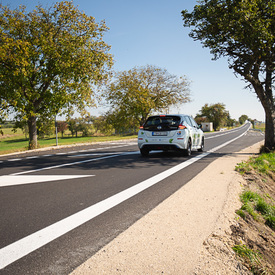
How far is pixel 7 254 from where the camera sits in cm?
261

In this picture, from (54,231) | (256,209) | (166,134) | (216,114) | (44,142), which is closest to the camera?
(54,231)

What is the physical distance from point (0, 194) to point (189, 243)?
12.7 ft

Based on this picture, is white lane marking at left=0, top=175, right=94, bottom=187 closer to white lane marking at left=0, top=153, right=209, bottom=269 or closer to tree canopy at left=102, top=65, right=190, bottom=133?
white lane marking at left=0, top=153, right=209, bottom=269

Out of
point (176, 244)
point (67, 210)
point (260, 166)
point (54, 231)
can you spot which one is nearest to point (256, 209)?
point (176, 244)

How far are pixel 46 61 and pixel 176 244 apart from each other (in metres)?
18.9

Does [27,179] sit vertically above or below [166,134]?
below

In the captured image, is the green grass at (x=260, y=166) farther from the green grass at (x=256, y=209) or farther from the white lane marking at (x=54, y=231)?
the white lane marking at (x=54, y=231)

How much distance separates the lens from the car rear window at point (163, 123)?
10.7 metres

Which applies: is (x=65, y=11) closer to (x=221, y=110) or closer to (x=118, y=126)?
(x=118, y=126)

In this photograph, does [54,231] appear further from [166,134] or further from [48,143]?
[48,143]

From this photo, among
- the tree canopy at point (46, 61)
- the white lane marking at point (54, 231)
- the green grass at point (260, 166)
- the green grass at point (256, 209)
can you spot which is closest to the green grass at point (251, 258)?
the green grass at point (256, 209)

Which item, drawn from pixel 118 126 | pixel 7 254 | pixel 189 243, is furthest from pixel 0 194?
pixel 118 126

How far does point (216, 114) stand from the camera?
110 m

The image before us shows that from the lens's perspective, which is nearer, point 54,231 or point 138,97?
point 54,231
